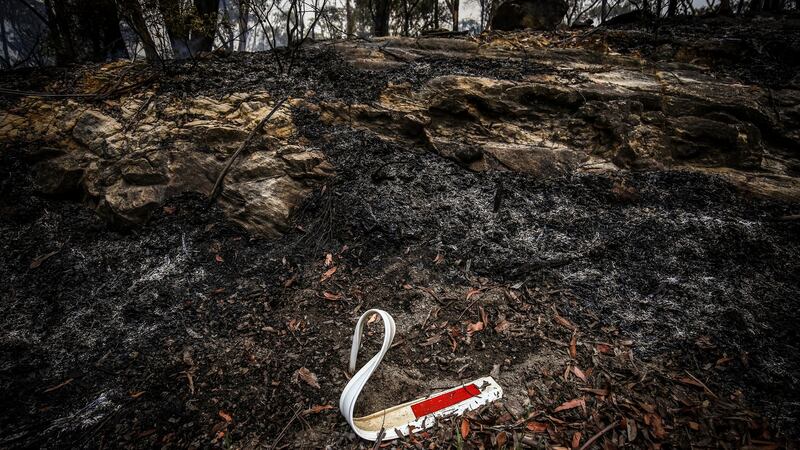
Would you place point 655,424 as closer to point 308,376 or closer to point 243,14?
point 308,376

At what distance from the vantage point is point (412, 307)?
288 centimetres

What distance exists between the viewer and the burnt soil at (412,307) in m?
2.15

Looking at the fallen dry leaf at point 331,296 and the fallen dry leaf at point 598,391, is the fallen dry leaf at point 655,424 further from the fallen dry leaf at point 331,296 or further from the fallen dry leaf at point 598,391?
the fallen dry leaf at point 331,296

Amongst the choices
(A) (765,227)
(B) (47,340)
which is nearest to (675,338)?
(A) (765,227)

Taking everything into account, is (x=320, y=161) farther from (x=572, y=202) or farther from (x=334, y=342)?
(x=572, y=202)

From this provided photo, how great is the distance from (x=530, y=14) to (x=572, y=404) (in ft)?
19.2

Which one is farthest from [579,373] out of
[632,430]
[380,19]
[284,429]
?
[380,19]

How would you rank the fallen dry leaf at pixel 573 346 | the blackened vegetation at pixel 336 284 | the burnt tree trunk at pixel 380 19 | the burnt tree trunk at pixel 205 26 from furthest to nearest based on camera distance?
the burnt tree trunk at pixel 380 19 → the burnt tree trunk at pixel 205 26 → the fallen dry leaf at pixel 573 346 → the blackened vegetation at pixel 336 284

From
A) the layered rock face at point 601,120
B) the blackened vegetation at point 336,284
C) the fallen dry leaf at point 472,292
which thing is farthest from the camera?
the layered rock face at point 601,120

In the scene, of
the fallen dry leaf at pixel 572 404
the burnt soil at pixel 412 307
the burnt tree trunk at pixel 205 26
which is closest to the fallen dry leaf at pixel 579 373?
the burnt soil at pixel 412 307

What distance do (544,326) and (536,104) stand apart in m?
2.77

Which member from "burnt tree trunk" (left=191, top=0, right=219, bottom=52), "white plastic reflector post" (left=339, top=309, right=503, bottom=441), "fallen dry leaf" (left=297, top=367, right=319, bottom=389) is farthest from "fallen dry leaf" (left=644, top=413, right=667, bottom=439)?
"burnt tree trunk" (left=191, top=0, right=219, bottom=52)

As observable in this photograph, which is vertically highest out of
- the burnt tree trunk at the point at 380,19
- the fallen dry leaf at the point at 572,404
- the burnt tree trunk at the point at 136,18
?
the burnt tree trunk at the point at 380,19

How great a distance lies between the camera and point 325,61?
448 cm
